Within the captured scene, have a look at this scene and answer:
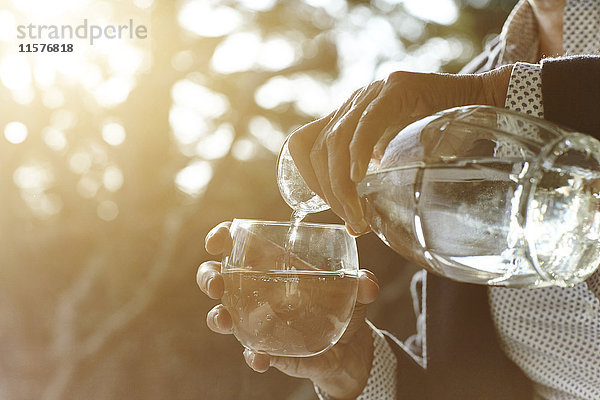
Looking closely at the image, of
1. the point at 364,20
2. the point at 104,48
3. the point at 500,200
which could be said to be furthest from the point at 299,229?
the point at 364,20

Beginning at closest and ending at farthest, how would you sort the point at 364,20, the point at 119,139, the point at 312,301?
the point at 312,301 < the point at 119,139 < the point at 364,20

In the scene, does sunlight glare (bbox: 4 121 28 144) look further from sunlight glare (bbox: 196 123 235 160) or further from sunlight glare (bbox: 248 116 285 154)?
sunlight glare (bbox: 248 116 285 154)

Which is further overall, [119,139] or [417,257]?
[119,139]

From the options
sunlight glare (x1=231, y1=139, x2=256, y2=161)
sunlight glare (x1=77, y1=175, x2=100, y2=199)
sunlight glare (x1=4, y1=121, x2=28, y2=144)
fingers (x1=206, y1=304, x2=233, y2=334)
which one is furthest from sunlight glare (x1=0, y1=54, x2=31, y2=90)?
fingers (x1=206, y1=304, x2=233, y2=334)

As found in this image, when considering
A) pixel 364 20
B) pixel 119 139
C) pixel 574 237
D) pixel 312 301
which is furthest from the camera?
Result: pixel 364 20

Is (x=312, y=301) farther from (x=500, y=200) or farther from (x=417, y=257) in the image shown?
(x=500, y=200)

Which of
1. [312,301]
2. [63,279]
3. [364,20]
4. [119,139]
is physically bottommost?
[63,279]

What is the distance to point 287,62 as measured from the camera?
3.52 meters

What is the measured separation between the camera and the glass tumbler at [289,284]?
66 centimetres

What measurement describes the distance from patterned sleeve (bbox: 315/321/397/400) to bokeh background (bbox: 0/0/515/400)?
2.00 m

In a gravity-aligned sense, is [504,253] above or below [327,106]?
above

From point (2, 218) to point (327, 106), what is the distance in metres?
1.88

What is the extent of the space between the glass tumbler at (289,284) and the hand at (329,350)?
0.12 feet

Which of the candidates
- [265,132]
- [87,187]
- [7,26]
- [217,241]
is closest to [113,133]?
[87,187]
